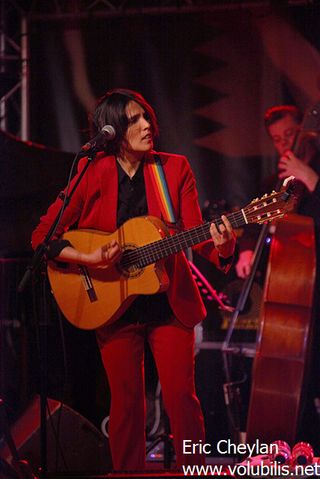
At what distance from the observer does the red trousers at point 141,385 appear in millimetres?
3596

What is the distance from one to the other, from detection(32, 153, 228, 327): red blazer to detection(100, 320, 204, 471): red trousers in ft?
0.46

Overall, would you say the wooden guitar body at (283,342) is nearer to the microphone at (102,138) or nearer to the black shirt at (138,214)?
the black shirt at (138,214)

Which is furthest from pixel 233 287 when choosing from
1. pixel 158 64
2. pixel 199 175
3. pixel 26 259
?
pixel 158 64

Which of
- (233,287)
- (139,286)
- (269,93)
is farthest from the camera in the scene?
(269,93)

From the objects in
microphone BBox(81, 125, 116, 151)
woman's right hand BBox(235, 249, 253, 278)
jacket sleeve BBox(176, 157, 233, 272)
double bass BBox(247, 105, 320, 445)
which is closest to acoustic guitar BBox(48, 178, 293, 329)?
jacket sleeve BBox(176, 157, 233, 272)

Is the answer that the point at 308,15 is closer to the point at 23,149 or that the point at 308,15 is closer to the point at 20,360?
the point at 23,149

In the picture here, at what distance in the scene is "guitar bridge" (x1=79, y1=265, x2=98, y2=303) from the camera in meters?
3.81

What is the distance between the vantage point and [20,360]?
5.32m

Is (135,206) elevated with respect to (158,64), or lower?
lower

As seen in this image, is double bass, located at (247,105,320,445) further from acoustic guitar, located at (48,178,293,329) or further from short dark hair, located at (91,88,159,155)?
short dark hair, located at (91,88,159,155)

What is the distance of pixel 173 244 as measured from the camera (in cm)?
358

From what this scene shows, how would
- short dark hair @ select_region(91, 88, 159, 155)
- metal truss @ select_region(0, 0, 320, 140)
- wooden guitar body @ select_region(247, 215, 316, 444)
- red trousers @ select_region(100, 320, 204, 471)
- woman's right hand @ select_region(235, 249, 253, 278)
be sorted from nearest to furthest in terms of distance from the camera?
red trousers @ select_region(100, 320, 204, 471), short dark hair @ select_region(91, 88, 159, 155), wooden guitar body @ select_region(247, 215, 316, 444), woman's right hand @ select_region(235, 249, 253, 278), metal truss @ select_region(0, 0, 320, 140)

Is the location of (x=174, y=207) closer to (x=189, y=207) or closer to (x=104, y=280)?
(x=189, y=207)

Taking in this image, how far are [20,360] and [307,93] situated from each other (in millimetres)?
3093
